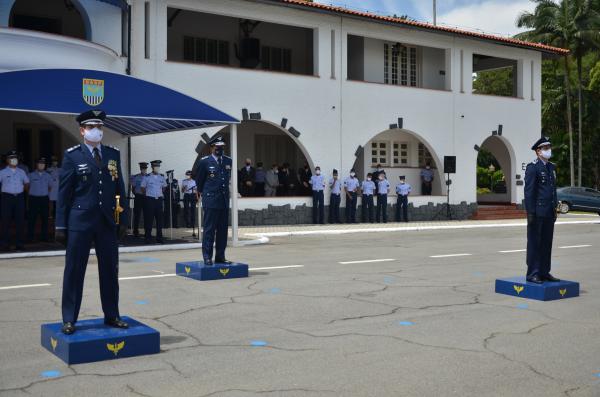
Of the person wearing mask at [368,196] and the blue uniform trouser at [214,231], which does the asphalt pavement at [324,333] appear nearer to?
the blue uniform trouser at [214,231]

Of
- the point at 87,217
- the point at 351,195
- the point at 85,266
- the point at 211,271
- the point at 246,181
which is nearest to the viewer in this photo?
the point at 87,217

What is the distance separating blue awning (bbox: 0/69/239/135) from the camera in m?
13.6

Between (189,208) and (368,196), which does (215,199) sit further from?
(368,196)

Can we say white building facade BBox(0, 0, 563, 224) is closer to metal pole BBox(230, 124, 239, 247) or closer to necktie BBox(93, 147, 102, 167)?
metal pole BBox(230, 124, 239, 247)

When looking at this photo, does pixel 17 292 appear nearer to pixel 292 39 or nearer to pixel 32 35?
pixel 32 35

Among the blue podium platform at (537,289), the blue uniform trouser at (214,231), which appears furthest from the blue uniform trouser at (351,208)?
the blue podium platform at (537,289)

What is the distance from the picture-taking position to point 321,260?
14031mm

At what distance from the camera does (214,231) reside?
444 inches

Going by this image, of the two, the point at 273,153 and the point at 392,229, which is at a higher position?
the point at 273,153

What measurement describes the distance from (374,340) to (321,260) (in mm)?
7086

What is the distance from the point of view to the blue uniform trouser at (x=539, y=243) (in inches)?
368

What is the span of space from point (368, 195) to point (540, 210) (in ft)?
56.1

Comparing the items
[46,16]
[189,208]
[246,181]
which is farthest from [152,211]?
[46,16]

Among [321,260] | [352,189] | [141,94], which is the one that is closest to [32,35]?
[141,94]
